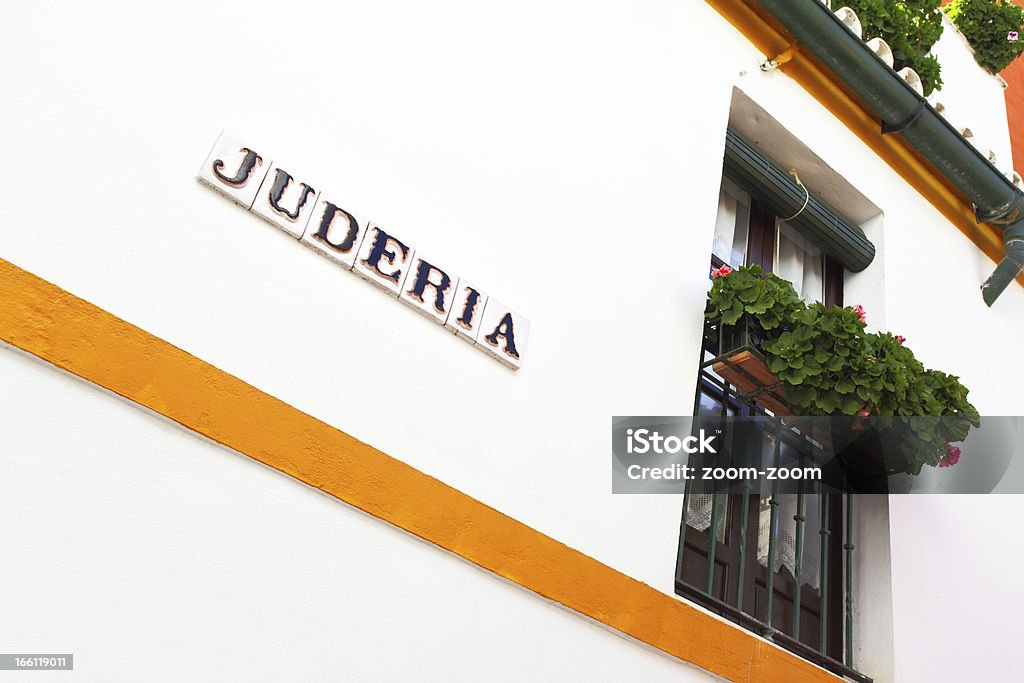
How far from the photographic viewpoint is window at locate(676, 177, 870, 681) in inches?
174

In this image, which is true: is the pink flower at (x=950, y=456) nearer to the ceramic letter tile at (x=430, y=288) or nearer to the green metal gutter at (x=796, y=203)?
the green metal gutter at (x=796, y=203)

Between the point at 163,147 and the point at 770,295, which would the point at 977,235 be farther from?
the point at 163,147

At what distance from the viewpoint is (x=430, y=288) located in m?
3.70

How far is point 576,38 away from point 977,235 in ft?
11.3

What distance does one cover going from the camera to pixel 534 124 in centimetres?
439

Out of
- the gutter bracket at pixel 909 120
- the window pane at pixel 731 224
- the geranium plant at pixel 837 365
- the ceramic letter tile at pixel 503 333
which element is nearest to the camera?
the ceramic letter tile at pixel 503 333

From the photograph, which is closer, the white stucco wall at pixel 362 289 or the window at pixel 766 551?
the white stucco wall at pixel 362 289

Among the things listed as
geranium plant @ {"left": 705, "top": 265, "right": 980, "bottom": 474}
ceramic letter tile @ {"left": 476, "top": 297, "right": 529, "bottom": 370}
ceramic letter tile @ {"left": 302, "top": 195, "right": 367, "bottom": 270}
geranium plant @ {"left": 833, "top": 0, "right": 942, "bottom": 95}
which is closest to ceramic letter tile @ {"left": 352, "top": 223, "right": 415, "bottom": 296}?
ceramic letter tile @ {"left": 302, "top": 195, "right": 367, "bottom": 270}

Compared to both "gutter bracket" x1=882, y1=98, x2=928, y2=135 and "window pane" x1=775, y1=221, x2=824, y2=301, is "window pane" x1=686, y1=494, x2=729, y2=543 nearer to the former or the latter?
"window pane" x1=775, y1=221, x2=824, y2=301

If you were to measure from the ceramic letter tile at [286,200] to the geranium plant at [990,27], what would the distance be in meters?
6.25

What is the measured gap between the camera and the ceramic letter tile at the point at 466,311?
3.72 metres

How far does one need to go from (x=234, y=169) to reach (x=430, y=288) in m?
0.79

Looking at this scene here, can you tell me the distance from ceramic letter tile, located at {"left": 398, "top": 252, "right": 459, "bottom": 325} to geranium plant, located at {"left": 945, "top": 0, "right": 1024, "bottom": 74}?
5.86 meters
